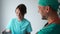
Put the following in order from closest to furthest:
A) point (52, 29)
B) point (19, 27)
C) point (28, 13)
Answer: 1. point (52, 29)
2. point (19, 27)
3. point (28, 13)

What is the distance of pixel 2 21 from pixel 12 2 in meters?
0.48

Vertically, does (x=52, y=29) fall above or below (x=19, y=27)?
above

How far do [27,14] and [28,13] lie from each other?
0.10 ft

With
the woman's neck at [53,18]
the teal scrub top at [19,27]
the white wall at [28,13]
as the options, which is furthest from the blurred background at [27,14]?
Answer: the woman's neck at [53,18]

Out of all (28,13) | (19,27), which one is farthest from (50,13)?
(28,13)

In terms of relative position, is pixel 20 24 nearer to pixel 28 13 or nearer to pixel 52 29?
pixel 28 13

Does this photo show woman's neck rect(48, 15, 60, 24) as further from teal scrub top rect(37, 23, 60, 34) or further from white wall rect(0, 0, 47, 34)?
white wall rect(0, 0, 47, 34)

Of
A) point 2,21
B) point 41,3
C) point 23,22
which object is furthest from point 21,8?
point 41,3

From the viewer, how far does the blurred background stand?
3.22 metres

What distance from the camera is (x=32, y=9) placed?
10.6 ft

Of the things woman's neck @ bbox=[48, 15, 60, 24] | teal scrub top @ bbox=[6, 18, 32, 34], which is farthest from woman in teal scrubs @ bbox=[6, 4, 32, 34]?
woman's neck @ bbox=[48, 15, 60, 24]

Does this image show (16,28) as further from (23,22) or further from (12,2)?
(12,2)

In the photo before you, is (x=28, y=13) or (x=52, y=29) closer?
(x=52, y=29)

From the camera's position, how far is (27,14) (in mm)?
3258
